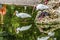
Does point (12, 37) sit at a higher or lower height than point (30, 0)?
lower

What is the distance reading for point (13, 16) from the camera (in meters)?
4.43

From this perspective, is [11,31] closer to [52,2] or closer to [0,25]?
[0,25]

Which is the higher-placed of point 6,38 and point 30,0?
point 30,0

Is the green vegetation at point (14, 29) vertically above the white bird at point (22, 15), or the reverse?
the white bird at point (22, 15)

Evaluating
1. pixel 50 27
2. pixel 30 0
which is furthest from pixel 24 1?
pixel 50 27

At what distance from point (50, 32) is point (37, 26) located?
0.12 m

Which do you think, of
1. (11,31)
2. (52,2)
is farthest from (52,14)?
(11,31)

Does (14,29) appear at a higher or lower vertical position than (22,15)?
lower

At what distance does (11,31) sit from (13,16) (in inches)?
5.2

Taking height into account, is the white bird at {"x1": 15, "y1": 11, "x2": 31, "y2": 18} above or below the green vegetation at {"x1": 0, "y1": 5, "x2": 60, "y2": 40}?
above

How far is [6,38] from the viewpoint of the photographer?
4414 mm

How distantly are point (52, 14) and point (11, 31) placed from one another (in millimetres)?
384

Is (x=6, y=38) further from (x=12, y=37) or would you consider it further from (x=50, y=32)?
(x=50, y=32)

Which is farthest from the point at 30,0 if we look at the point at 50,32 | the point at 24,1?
the point at 50,32
